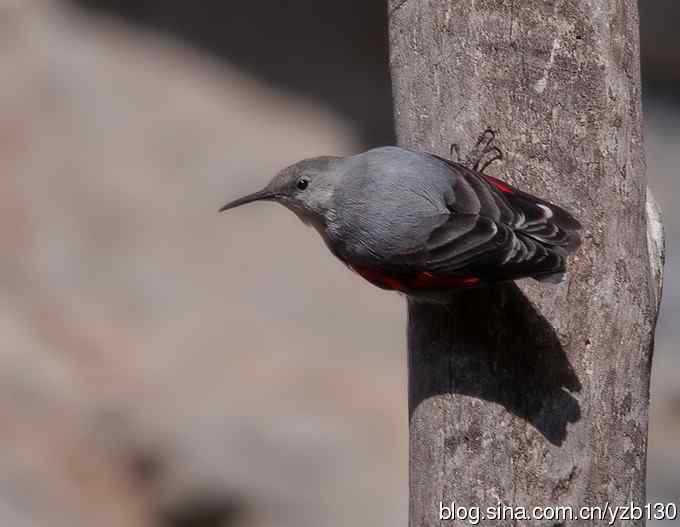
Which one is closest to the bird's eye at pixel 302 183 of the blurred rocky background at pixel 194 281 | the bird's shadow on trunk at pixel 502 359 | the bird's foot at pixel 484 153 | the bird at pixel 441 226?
the bird at pixel 441 226

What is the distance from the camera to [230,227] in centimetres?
755

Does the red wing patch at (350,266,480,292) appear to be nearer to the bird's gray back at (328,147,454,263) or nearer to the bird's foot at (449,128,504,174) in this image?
the bird's gray back at (328,147,454,263)

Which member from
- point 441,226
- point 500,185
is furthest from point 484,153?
point 441,226

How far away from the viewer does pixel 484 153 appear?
358cm

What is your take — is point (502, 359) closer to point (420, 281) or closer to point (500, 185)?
point (420, 281)

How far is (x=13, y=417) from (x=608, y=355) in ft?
16.3

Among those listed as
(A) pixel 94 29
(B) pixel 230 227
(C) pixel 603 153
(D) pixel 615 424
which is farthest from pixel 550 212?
(A) pixel 94 29

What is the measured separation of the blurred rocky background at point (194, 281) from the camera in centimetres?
721

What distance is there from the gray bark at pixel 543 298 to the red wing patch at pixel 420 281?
11 cm

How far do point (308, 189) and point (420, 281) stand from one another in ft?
2.06

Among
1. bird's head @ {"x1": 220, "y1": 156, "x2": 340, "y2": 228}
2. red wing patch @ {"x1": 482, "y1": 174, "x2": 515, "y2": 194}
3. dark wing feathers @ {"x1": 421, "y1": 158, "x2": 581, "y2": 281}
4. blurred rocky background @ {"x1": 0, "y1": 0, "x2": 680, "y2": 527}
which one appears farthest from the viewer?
blurred rocky background @ {"x1": 0, "y1": 0, "x2": 680, "y2": 527}

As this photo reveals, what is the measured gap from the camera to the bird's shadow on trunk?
3338 millimetres

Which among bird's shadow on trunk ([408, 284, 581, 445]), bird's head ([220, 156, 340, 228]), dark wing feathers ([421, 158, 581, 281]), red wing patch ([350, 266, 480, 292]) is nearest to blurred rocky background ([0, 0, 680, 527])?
bird's head ([220, 156, 340, 228])

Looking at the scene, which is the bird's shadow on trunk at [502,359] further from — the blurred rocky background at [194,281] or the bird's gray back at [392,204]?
the blurred rocky background at [194,281]
